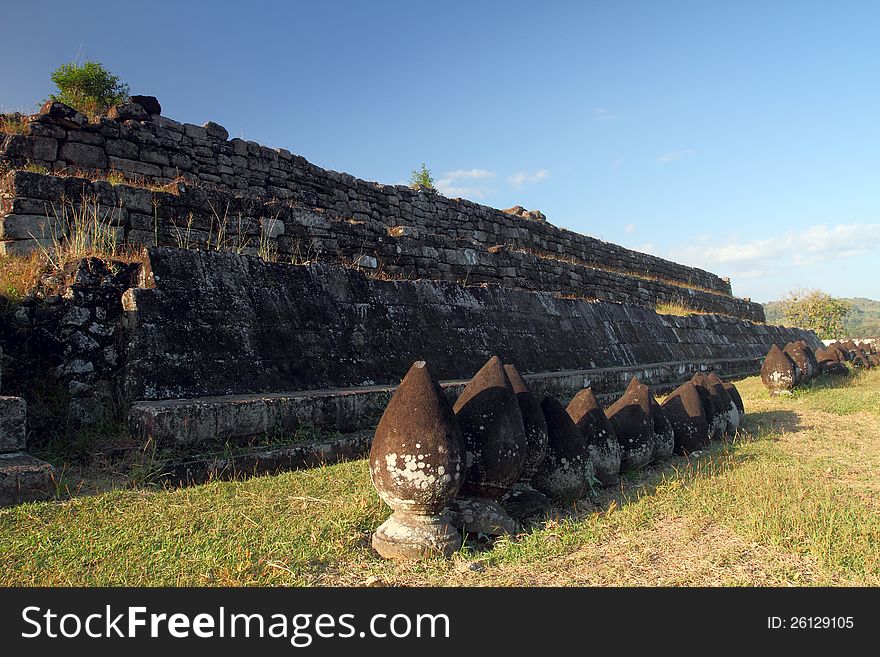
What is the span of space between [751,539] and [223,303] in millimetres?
4238

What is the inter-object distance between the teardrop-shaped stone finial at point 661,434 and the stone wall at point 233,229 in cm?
433

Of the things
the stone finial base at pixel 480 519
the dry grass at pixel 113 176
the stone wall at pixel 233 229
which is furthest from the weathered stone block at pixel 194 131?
the stone finial base at pixel 480 519

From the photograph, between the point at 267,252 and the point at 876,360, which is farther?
the point at 876,360

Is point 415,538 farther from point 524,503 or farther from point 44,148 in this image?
point 44,148

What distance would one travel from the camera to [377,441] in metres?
3.04

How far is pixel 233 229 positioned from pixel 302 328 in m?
1.97

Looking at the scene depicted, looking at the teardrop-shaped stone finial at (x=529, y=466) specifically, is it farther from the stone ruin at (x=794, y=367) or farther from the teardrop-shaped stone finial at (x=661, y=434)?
the stone ruin at (x=794, y=367)

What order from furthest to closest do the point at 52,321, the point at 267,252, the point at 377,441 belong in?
the point at 267,252 → the point at 52,321 → the point at 377,441

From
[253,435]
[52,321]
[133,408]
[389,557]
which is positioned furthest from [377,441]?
[52,321]

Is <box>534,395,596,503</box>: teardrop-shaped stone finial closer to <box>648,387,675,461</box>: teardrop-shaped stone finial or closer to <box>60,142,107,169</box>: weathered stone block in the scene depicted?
<box>648,387,675,461</box>: teardrop-shaped stone finial

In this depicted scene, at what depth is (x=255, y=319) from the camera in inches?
199

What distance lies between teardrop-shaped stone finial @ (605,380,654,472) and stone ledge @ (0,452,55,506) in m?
3.76

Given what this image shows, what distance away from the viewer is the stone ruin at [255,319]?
3967mm

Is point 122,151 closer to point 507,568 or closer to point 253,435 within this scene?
point 253,435
